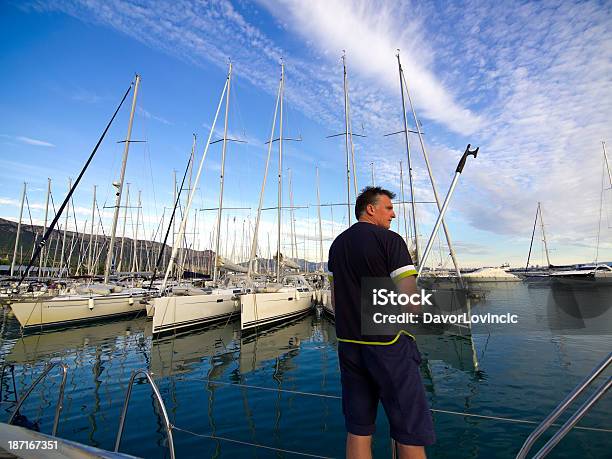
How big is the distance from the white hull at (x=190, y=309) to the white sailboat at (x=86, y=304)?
5449 mm

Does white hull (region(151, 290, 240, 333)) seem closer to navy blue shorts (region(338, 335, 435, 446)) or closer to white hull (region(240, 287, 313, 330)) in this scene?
white hull (region(240, 287, 313, 330))

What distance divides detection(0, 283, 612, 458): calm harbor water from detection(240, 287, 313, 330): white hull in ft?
4.20

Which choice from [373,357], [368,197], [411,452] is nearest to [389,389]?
[373,357]

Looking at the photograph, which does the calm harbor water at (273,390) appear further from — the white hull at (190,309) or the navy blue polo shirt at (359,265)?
the navy blue polo shirt at (359,265)

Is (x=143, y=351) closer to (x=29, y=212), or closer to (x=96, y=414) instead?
(x=96, y=414)

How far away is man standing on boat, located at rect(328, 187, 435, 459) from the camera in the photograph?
2047 mm

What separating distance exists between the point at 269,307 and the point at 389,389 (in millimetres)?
16471

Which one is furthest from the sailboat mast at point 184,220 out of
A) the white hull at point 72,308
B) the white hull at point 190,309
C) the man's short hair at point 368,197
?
the man's short hair at point 368,197

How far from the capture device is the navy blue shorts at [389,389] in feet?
6.67

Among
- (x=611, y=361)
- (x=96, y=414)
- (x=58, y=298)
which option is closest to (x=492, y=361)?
(x=611, y=361)

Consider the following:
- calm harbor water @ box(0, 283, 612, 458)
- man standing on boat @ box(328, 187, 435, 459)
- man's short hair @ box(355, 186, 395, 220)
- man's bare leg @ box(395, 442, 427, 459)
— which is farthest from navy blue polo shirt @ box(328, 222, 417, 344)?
calm harbor water @ box(0, 283, 612, 458)

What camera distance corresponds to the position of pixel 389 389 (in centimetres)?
208

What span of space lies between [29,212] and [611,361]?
53270mm

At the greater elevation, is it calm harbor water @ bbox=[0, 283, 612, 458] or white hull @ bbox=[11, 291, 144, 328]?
white hull @ bbox=[11, 291, 144, 328]
